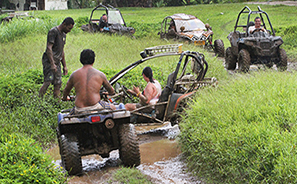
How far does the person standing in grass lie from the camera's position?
7.14 m

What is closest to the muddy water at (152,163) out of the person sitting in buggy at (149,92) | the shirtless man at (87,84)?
the person sitting in buggy at (149,92)

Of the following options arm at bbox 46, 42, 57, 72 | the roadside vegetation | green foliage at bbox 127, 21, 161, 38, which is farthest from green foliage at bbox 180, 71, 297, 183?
green foliage at bbox 127, 21, 161, 38

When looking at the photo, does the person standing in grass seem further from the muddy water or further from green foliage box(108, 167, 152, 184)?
green foliage box(108, 167, 152, 184)

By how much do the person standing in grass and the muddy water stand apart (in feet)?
5.21

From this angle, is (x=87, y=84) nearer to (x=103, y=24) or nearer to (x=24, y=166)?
(x=24, y=166)

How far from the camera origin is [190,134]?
18.8 feet

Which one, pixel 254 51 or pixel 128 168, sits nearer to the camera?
pixel 128 168

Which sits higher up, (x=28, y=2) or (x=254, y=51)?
(x=28, y=2)

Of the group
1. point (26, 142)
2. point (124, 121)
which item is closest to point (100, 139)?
point (124, 121)

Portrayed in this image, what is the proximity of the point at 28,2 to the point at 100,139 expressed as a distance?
120ft

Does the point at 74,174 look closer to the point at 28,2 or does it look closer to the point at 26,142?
the point at 26,142

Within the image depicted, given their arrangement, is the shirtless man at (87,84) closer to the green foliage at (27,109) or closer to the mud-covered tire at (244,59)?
the green foliage at (27,109)

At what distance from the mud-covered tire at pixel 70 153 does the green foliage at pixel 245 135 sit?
67.0 inches

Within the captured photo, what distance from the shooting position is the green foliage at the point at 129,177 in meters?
4.77
